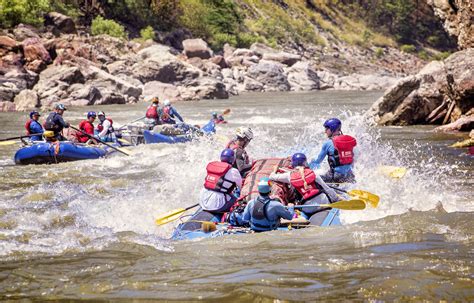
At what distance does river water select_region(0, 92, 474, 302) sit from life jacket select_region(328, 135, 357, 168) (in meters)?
0.70

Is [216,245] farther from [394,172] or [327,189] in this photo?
[394,172]

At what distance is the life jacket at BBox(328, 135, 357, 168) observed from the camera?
9797 millimetres

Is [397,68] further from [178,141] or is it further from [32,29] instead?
[178,141]

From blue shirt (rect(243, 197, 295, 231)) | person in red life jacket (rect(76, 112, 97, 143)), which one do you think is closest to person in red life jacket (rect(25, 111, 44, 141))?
person in red life jacket (rect(76, 112, 97, 143))

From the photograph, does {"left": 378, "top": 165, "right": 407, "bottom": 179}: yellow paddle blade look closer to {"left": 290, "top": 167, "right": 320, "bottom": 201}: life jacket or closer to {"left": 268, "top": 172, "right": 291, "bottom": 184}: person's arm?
{"left": 290, "top": 167, "right": 320, "bottom": 201}: life jacket

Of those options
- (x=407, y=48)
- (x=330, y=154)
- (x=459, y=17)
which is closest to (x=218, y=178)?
(x=330, y=154)

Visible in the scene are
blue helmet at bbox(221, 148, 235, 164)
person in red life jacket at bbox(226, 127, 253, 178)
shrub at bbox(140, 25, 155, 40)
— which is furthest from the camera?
shrub at bbox(140, 25, 155, 40)

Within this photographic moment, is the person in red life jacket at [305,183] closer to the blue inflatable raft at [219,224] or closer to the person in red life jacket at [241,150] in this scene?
the blue inflatable raft at [219,224]

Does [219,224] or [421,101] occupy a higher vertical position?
[421,101]

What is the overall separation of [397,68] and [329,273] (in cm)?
6695

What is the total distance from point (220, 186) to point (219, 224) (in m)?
0.61

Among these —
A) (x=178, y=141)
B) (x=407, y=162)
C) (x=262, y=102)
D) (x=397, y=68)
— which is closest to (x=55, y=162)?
(x=178, y=141)

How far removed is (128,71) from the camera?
38438 millimetres

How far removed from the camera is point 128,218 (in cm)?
912
